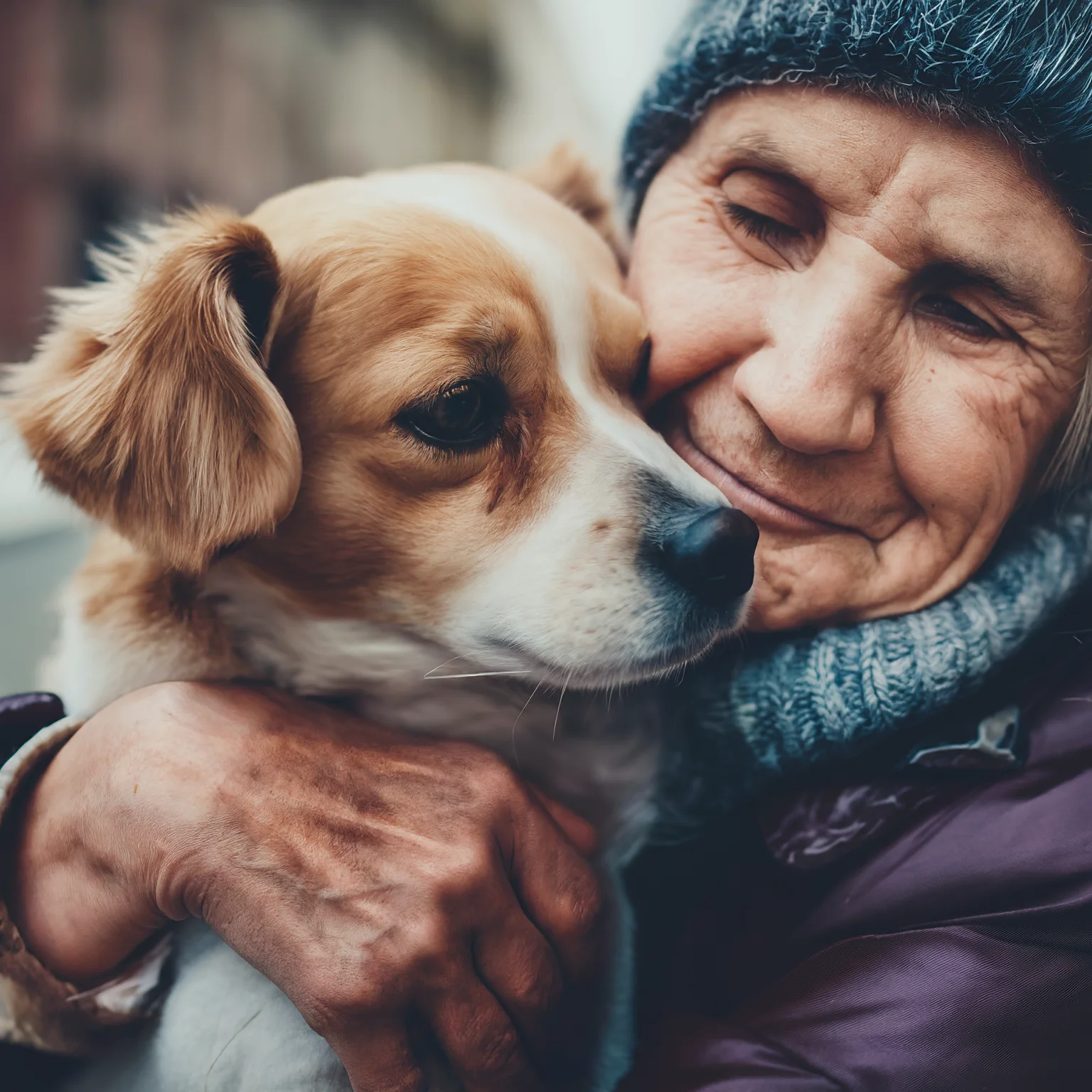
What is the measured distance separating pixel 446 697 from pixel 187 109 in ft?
26.7

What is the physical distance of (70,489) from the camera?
107cm

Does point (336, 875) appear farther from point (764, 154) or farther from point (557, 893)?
point (764, 154)

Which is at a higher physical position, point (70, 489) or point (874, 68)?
point (874, 68)

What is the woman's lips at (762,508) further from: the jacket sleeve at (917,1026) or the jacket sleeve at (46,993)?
the jacket sleeve at (46,993)

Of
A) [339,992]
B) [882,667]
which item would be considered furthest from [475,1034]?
[882,667]

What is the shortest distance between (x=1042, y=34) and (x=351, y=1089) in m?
1.39

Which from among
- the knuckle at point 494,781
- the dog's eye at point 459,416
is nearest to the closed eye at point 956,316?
the dog's eye at point 459,416

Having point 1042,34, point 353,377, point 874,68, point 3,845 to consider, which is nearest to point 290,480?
point 353,377

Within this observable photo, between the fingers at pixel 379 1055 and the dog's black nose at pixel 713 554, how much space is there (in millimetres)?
562

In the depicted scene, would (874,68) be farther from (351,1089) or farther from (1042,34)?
(351,1089)

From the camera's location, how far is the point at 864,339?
1.09m

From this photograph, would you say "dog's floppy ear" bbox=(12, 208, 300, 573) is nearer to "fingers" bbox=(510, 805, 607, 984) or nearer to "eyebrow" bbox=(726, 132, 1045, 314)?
"fingers" bbox=(510, 805, 607, 984)

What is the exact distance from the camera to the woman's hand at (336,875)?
0.94m

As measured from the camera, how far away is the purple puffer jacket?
857mm
